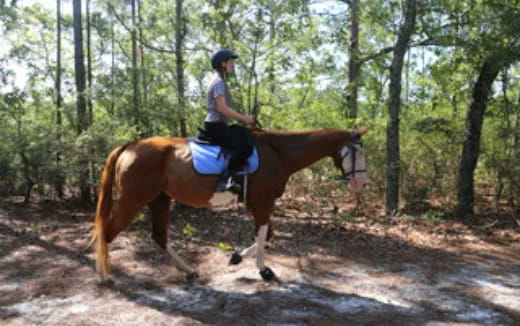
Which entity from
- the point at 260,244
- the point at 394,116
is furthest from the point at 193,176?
the point at 394,116

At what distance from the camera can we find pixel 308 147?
4.87 meters

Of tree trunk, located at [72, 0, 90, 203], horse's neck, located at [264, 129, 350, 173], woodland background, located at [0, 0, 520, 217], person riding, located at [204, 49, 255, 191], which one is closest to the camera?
person riding, located at [204, 49, 255, 191]

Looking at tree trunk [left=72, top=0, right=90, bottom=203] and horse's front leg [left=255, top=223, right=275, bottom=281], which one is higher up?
tree trunk [left=72, top=0, right=90, bottom=203]

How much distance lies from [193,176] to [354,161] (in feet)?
6.48

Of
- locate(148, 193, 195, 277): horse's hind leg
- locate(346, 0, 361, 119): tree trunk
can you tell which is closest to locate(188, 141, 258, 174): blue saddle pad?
locate(148, 193, 195, 277): horse's hind leg

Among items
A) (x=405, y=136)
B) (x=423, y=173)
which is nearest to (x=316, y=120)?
(x=405, y=136)

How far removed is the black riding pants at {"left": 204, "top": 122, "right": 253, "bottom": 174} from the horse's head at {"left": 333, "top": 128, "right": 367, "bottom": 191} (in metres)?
1.18

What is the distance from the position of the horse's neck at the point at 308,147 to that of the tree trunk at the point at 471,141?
542 centimetres

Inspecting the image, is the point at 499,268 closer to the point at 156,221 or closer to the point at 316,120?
the point at 156,221

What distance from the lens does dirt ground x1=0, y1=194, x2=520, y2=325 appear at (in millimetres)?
3826

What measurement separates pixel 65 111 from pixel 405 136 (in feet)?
31.0

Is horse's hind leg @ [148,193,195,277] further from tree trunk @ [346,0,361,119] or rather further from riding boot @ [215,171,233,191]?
tree trunk @ [346,0,361,119]

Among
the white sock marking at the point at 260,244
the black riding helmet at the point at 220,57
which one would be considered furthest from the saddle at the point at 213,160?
the black riding helmet at the point at 220,57

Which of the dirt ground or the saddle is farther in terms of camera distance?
the saddle
